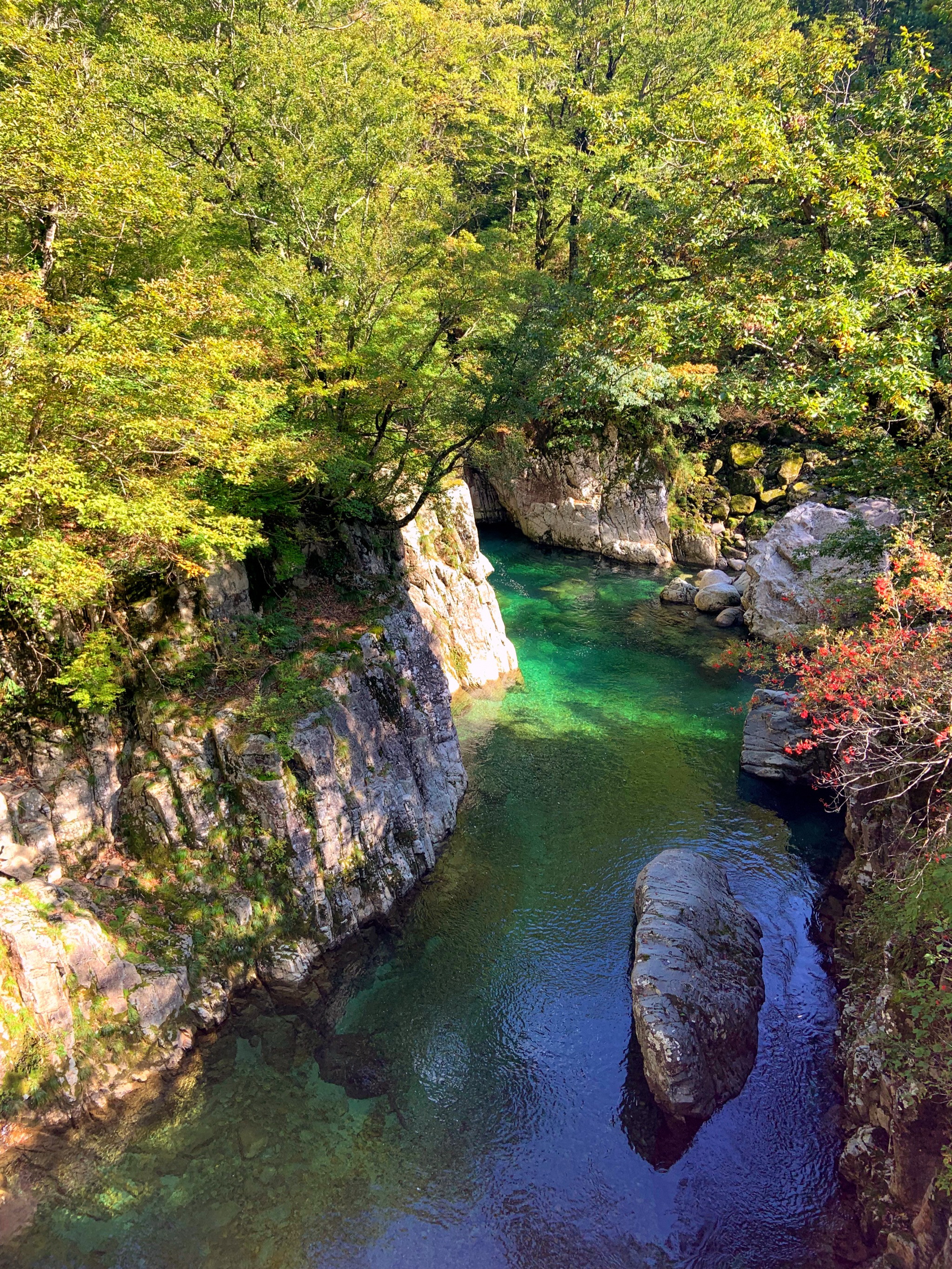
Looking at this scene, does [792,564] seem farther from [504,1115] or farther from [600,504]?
[504,1115]

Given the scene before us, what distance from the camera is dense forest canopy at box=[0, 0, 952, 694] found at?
923 cm

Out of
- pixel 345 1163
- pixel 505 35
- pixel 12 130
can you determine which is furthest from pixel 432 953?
pixel 505 35

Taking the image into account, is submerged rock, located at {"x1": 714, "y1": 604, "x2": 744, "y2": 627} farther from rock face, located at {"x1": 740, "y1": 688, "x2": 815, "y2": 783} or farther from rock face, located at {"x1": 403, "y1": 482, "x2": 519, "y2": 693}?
rock face, located at {"x1": 403, "y1": 482, "x2": 519, "y2": 693}

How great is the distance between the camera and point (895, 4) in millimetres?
42812

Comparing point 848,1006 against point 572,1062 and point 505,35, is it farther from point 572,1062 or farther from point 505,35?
point 505,35

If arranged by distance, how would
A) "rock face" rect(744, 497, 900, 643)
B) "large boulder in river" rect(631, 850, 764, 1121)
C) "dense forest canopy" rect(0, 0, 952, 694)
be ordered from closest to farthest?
1. "dense forest canopy" rect(0, 0, 952, 694)
2. "large boulder in river" rect(631, 850, 764, 1121)
3. "rock face" rect(744, 497, 900, 643)

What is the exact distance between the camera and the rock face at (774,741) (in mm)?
16969

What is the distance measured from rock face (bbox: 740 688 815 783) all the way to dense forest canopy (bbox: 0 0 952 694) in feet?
21.1

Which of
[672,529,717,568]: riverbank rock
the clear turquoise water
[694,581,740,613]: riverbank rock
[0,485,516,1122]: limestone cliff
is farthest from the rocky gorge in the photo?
[672,529,717,568]: riverbank rock

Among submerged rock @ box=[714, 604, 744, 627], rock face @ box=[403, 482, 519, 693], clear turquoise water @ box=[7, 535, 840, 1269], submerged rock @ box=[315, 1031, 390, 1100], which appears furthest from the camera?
submerged rock @ box=[714, 604, 744, 627]

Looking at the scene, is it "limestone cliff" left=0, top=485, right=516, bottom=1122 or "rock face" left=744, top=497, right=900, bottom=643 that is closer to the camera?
"limestone cliff" left=0, top=485, right=516, bottom=1122

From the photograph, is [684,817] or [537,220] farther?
[537,220]

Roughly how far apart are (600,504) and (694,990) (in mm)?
25618

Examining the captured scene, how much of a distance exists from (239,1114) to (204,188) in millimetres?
18518
